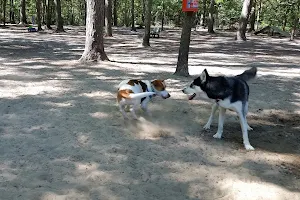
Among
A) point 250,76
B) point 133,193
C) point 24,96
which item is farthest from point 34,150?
point 250,76

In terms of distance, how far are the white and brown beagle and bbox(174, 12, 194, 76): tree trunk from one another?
4.00 m

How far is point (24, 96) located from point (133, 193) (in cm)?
485

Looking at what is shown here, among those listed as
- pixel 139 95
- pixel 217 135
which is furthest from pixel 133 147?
pixel 217 135

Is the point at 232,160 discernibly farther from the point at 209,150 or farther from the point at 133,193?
the point at 133,193

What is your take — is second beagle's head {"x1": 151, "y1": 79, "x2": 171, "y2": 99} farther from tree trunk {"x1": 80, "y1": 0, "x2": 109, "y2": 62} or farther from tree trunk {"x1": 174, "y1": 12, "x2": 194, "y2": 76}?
tree trunk {"x1": 80, "y1": 0, "x2": 109, "y2": 62}

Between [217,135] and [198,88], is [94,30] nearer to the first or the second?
[198,88]

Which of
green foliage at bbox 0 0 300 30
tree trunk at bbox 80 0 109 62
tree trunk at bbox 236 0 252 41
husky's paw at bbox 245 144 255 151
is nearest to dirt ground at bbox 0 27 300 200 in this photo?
Answer: husky's paw at bbox 245 144 255 151

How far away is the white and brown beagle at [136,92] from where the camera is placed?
5.94 meters

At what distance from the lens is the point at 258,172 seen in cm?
475

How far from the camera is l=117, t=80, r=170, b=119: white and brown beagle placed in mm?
5941

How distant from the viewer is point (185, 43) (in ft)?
33.4

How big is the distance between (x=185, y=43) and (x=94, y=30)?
3.65 meters

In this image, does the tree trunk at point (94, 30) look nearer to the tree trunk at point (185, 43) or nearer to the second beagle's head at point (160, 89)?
the tree trunk at point (185, 43)

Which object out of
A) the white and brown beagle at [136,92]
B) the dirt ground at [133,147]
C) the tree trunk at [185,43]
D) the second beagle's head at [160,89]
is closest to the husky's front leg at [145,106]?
the white and brown beagle at [136,92]
